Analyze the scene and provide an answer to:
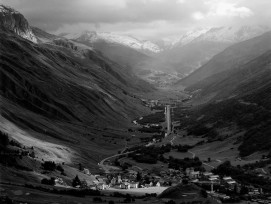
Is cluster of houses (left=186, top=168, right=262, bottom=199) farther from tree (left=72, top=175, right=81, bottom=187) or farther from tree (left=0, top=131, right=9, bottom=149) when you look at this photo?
tree (left=0, top=131, right=9, bottom=149)

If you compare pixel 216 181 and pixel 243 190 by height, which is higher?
pixel 216 181

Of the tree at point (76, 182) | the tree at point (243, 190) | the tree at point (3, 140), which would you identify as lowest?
the tree at point (243, 190)

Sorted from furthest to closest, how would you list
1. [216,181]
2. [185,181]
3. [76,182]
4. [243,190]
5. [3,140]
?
[3,140]
[216,181]
[76,182]
[185,181]
[243,190]

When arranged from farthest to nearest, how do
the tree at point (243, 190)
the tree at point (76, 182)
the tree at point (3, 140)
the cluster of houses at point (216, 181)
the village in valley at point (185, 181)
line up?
the tree at point (3, 140) → the tree at point (76, 182) → the cluster of houses at point (216, 181) → the tree at point (243, 190) → the village in valley at point (185, 181)

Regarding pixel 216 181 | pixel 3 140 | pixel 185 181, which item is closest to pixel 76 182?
pixel 185 181

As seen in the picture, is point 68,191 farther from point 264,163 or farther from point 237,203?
point 264,163

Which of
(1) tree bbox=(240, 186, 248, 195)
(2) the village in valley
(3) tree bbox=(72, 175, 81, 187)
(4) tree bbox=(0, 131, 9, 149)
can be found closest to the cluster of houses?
(2) the village in valley

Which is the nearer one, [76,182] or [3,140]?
[76,182]

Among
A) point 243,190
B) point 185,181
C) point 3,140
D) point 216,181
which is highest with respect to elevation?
point 3,140

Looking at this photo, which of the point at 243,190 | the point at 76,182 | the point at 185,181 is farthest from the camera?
the point at 76,182

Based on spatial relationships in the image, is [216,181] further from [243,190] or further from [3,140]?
[3,140]

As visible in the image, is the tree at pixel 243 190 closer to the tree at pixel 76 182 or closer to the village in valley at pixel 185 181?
the village in valley at pixel 185 181

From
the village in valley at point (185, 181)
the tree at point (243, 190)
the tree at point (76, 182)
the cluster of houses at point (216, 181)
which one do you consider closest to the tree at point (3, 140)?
the village in valley at point (185, 181)
